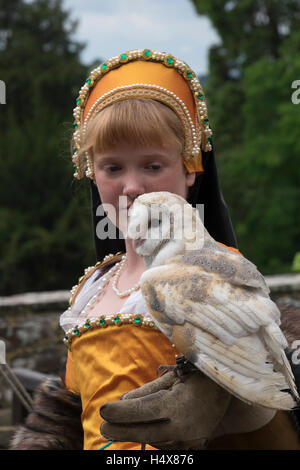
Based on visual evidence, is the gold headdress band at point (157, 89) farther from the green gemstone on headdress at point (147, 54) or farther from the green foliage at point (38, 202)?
the green foliage at point (38, 202)

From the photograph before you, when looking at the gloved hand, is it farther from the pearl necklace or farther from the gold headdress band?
the gold headdress band

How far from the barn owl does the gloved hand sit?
0.35ft

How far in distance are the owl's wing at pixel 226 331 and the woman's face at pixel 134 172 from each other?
0.43 metres

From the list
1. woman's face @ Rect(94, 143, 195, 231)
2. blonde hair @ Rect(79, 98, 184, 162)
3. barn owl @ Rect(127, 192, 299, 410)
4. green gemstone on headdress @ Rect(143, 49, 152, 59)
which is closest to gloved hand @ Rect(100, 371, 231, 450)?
barn owl @ Rect(127, 192, 299, 410)

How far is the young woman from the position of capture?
57.7 inches

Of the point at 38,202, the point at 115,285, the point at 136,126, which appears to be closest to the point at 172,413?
the point at 115,285

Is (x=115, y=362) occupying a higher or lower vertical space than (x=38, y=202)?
lower

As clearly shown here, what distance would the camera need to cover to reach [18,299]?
505 cm

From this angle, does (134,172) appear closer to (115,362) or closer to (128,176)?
(128,176)

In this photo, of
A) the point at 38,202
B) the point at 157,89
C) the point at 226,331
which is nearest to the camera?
the point at 226,331

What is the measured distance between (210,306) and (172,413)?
26 cm

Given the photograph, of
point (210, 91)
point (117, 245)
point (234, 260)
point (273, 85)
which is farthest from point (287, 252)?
point (234, 260)

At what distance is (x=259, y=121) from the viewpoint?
1084 centimetres
